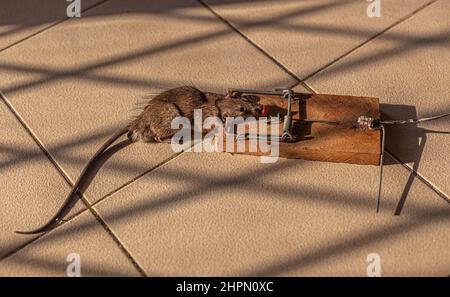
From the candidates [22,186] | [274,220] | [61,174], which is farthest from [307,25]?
[22,186]

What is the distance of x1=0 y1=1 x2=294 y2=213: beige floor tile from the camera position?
2.49 m

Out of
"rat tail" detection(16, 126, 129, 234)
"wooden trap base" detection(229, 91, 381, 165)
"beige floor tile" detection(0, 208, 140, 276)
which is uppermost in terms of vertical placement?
"wooden trap base" detection(229, 91, 381, 165)

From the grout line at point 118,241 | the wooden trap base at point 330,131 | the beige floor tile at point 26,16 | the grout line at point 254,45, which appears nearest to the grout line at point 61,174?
the grout line at point 118,241

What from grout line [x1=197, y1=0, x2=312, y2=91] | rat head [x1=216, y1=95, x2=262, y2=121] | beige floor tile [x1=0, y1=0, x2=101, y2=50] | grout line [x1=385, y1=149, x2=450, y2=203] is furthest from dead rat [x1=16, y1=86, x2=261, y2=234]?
beige floor tile [x1=0, y1=0, x2=101, y2=50]

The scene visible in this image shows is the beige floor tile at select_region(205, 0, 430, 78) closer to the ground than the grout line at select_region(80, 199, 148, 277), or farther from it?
farther from it

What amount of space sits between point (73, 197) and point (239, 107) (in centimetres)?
70

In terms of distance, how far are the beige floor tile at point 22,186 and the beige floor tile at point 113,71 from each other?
6cm

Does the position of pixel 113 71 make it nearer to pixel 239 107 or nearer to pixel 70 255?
pixel 239 107

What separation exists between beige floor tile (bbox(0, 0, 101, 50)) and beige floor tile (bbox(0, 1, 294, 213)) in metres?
0.06

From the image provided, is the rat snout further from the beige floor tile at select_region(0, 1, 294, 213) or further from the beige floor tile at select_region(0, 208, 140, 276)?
the beige floor tile at select_region(0, 208, 140, 276)

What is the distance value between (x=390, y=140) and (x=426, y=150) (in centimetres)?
14

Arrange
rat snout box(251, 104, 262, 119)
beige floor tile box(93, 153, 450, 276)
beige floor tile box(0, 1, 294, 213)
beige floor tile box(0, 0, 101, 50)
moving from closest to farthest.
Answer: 1. beige floor tile box(93, 153, 450, 276)
2. rat snout box(251, 104, 262, 119)
3. beige floor tile box(0, 1, 294, 213)
4. beige floor tile box(0, 0, 101, 50)

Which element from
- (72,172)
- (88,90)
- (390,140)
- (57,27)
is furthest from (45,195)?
(390,140)

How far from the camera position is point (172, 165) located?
2412 millimetres
